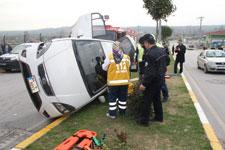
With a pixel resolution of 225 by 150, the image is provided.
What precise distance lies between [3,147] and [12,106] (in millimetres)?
3354

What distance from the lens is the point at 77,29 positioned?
12859 millimetres

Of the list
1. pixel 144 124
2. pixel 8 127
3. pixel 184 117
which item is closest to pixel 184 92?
pixel 184 117

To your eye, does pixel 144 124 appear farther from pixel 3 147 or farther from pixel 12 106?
pixel 12 106

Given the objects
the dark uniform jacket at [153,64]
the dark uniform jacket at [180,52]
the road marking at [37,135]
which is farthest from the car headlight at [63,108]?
the dark uniform jacket at [180,52]

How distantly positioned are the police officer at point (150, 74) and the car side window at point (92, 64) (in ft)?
4.87

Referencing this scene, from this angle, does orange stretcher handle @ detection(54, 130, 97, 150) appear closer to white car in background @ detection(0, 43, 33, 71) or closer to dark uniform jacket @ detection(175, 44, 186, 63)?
dark uniform jacket @ detection(175, 44, 186, 63)

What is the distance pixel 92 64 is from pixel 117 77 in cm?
108

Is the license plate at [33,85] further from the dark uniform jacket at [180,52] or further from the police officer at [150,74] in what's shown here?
the dark uniform jacket at [180,52]

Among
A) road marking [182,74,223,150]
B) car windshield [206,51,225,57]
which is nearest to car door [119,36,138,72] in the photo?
road marking [182,74,223,150]

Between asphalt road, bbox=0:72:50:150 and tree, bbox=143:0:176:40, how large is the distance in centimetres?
1446

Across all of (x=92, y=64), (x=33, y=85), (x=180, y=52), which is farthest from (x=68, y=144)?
(x=180, y=52)

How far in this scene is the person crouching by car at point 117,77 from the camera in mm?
6578

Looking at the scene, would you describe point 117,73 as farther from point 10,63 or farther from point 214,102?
point 10,63

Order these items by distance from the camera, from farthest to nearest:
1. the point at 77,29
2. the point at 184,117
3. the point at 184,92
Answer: the point at 77,29 < the point at 184,92 < the point at 184,117
